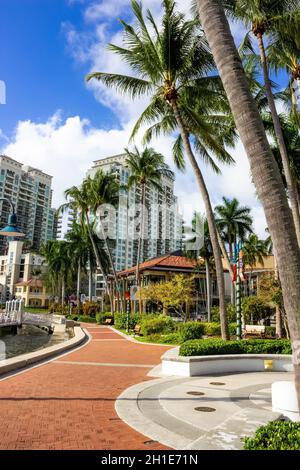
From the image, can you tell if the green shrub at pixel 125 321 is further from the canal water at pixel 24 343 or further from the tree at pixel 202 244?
the tree at pixel 202 244

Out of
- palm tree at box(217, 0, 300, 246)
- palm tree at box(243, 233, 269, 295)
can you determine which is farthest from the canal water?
palm tree at box(243, 233, 269, 295)

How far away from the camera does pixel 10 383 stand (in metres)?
10.2

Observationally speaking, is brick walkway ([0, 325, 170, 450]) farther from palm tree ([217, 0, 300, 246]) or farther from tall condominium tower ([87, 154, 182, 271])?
tall condominium tower ([87, 154, 182, 271])

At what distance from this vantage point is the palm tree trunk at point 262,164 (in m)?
4.36

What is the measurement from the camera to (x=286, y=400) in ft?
23.1

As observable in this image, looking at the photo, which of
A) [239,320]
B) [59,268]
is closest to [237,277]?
[239,320]

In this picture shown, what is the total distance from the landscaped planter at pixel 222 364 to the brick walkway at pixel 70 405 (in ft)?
3.53

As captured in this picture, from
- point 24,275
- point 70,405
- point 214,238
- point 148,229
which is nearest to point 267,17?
point 214,238

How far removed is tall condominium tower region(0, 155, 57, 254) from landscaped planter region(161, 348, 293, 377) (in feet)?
441

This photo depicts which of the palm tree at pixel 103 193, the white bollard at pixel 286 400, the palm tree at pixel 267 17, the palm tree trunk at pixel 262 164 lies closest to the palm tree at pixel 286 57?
the palm tree at pixel 267 17

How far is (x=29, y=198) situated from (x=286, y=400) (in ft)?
515

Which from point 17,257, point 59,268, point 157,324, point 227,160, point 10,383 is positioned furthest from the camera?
point 17,257
